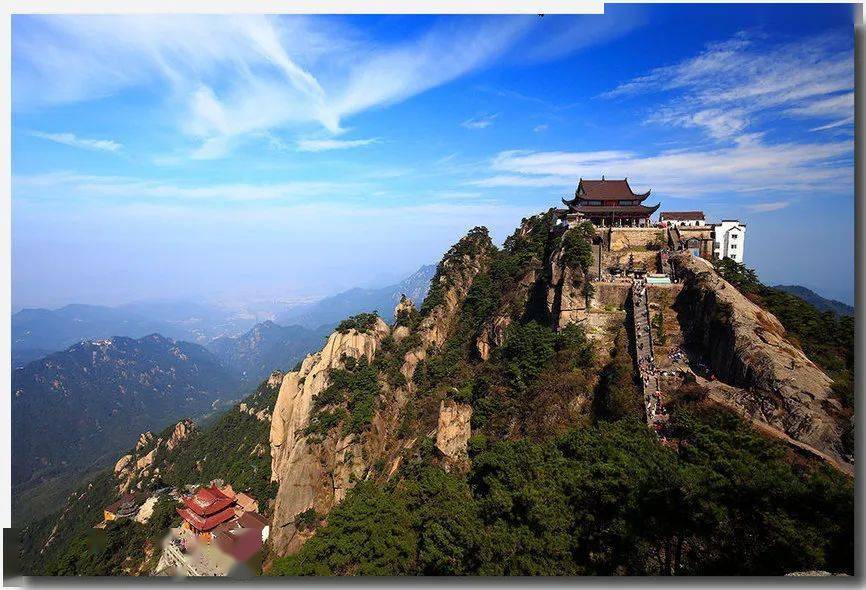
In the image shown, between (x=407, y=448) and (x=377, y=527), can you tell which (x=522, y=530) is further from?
(x=407, y=448)

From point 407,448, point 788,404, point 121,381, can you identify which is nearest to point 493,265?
point 407,448

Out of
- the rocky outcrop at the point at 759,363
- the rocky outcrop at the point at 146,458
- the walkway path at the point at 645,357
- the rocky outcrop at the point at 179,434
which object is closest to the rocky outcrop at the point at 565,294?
the walkway path at the point at 645,357

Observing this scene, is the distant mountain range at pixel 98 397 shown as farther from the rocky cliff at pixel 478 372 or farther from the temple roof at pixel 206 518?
the rocky cliff at pixel 478 372

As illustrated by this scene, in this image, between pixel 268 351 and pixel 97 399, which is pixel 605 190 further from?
pixel 268 351

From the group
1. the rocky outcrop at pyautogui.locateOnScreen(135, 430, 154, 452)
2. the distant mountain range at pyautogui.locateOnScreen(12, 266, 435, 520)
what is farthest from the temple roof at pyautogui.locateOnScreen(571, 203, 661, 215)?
the distant mountain range at pyautogui.locateOnScreen(12, 266, 435, 520)

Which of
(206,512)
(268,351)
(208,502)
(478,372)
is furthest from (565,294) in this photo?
(268,351)
